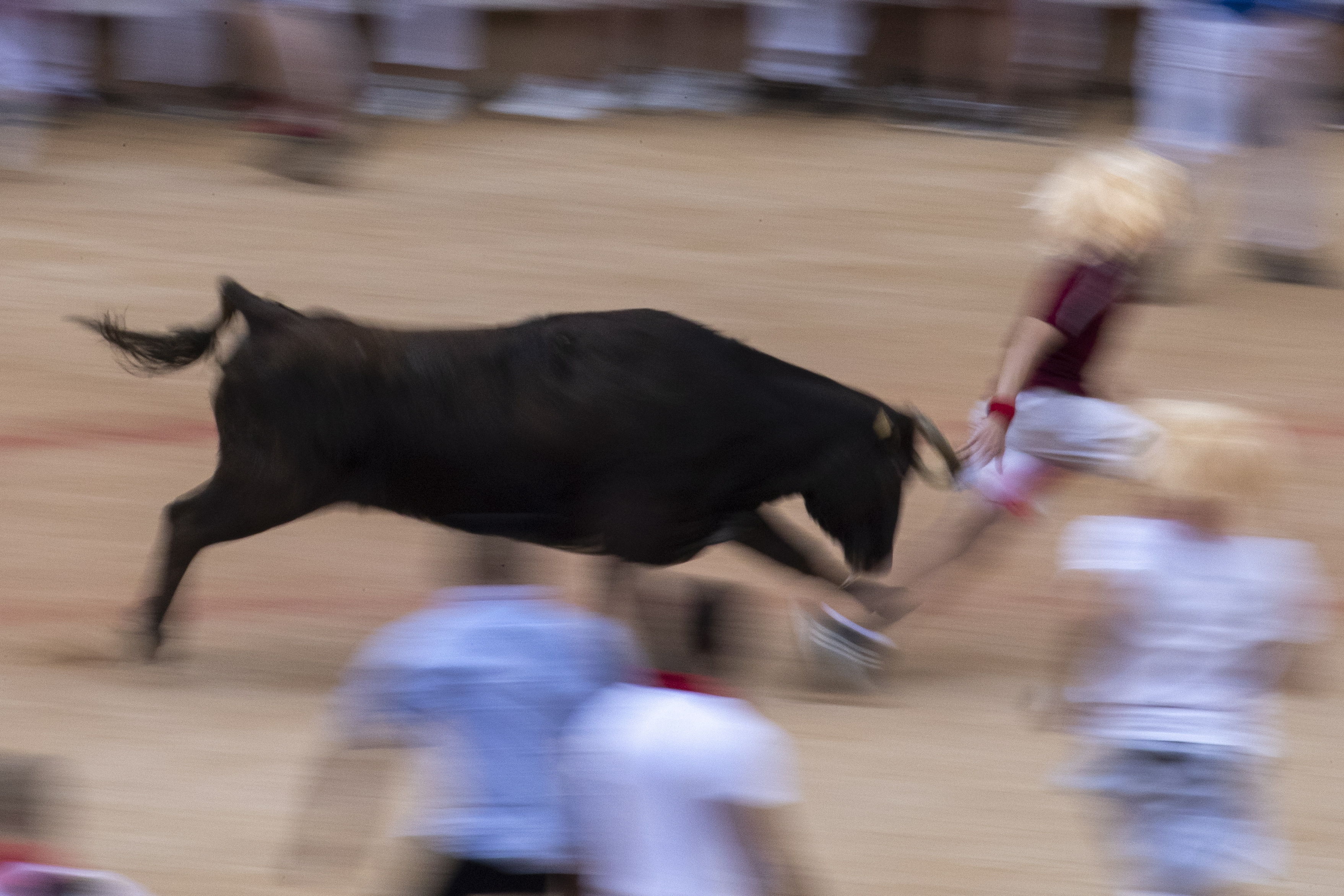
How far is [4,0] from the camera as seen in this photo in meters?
12.6

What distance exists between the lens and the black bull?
18.6 ft

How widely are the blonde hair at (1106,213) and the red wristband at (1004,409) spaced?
0.45m

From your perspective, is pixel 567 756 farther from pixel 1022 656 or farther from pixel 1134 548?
pixel 1022 656

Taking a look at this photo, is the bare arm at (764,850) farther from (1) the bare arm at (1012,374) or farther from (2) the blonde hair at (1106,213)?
(2) the blonde hair at (1106,213)

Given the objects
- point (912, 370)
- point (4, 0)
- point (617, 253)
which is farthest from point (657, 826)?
point (4, 0)

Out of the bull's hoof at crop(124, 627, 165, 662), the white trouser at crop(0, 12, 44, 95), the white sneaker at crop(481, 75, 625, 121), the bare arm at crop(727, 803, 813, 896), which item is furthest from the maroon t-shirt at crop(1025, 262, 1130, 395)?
the white sneaker at crop(481, 75, 625, 121)

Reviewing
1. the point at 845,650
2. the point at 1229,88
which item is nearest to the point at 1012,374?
the point at 845,650

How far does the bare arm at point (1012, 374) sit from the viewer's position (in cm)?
569

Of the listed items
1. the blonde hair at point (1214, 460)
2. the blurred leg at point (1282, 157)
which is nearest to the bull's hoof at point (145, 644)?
the blonde hair at point (1214, 460)

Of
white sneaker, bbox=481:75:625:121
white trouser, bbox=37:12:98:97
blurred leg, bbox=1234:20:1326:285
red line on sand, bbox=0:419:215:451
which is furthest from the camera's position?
white sneaker, bbox=481:75:625:121

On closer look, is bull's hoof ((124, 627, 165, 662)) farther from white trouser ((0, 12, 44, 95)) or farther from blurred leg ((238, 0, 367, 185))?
white trouser ((0, 12, 44, 95))

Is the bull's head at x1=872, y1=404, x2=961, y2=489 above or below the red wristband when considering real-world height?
below

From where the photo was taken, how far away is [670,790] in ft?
9.67

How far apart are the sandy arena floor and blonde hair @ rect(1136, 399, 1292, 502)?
435 mm
